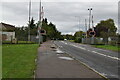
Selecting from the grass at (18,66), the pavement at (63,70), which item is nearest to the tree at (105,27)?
the grass at (18,66)

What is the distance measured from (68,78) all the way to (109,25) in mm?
115819

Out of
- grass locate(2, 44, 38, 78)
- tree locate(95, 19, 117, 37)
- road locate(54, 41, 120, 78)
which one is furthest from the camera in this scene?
tree locate(95, 19, 117, 37)

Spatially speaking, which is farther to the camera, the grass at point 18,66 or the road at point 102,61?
the road at point 102,61

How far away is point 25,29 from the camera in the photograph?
300 ft

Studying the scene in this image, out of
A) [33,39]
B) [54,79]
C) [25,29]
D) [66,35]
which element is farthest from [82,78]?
[66,35]

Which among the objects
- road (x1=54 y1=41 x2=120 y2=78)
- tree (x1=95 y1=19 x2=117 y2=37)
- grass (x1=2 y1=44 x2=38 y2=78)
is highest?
tree (x1=95 y1=19 x2=117 y2=37)

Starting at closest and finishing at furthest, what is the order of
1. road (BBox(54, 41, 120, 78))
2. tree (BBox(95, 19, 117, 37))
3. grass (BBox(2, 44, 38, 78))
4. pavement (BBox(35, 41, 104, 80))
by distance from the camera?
grass (BBox(2, 44, 38, 78))
pavement (BBox(35, 41, 104, 80))
road (BBox(54, 41, 120, 78))
tree (BBox(95, 19, 117, 37))

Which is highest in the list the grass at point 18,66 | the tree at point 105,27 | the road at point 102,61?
the tree at point 105,27

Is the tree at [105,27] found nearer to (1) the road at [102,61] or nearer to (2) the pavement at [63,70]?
(1) the road at [102,61]

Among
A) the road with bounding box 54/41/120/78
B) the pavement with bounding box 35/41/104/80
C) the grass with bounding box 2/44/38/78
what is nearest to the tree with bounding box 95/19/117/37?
the road with bounding box 54/41/120/78

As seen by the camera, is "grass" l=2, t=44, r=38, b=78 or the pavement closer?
"grass" l=2, t=44, r=38, b=78

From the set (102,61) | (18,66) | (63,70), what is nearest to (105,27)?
(102,61)

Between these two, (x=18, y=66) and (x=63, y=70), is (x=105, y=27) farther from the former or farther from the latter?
(x=63, y=70)

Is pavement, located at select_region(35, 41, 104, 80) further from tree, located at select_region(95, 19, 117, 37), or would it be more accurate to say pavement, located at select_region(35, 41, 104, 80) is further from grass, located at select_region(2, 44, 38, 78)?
tree, located at select_region(95, 19, 117, 37)
